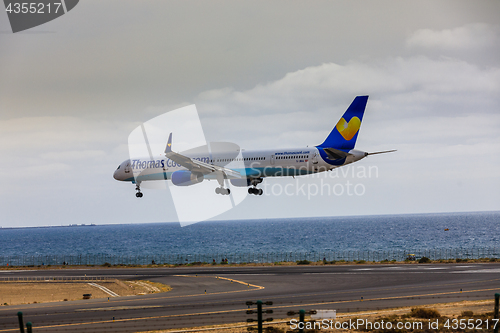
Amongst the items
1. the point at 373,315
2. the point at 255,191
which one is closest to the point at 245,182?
the point at 255,191

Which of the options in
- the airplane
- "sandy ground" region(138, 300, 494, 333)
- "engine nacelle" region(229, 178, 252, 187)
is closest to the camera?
"sandy ground" region(138, 300, 494, 333)

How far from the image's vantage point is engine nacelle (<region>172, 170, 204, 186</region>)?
168 feet

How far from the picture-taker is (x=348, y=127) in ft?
159

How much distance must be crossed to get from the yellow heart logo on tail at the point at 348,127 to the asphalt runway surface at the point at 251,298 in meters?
13.3

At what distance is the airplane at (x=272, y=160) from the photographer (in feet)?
155

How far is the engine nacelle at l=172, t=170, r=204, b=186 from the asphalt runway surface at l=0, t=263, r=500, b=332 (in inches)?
381

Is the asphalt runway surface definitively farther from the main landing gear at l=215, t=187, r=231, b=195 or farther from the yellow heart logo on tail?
the yellow heart logo on tail

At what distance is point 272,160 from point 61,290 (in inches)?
941

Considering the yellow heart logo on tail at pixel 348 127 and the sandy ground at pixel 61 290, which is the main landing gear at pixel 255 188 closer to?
the yellow heart logo on tail at pixel 348 127

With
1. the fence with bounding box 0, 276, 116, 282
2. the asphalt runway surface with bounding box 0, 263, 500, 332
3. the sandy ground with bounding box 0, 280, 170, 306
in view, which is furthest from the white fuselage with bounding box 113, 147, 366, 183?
the fence with bounding box 0, 276, 116, 282

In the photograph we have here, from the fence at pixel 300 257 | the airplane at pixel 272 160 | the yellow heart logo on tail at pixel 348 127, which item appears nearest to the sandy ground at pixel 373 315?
the airplane at pixel 272 160

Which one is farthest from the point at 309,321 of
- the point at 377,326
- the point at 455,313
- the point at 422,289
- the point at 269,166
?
the point at 269,166

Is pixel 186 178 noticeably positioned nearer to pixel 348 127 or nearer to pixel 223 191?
pixel 223 191

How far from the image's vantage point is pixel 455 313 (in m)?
27.3
